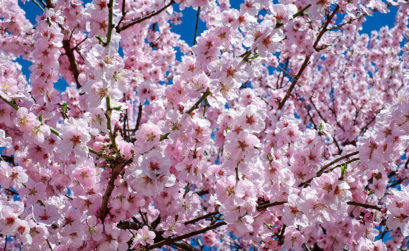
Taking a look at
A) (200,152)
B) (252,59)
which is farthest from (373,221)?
(252,59)

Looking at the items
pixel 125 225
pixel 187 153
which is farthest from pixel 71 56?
pixel 187 153

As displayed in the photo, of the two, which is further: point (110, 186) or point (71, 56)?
point (71, 56)

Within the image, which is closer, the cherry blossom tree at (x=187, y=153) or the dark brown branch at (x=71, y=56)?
the cherry blossom tree at (x=187, y=153)

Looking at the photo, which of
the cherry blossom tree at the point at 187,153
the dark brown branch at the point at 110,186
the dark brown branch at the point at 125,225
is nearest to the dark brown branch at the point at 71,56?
the cherry blossom tree at the point at 187,153

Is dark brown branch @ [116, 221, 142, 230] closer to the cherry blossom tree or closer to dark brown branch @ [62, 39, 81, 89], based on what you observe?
the cherry blossom tree

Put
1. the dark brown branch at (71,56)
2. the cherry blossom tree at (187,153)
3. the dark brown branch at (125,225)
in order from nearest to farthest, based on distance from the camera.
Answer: the cherry blossom tree at (187,153) → the dark brown branch at (125,225) → the dark brown branch at (71,56)

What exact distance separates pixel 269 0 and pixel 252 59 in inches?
21.4

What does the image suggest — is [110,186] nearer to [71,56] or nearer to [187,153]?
[187,153]

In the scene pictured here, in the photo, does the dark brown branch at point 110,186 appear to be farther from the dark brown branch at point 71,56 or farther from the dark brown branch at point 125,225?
the dark brown branch at point 71,56

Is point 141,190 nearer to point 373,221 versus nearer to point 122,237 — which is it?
point 122,237

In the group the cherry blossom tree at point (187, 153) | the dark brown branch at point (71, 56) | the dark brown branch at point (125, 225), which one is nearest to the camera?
the cherry blossom tree at point (187, 153)

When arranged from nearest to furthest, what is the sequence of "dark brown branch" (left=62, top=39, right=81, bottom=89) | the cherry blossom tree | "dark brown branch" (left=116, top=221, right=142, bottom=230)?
the cherry blossom tree
"dark brown branch" (left=116, top=221, right=142, bottom=230)
"dark brown branch" (left=62, top=39, right=81, bottom=89)

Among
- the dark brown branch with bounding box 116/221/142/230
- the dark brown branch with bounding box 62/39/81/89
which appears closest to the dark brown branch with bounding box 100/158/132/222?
the dark brown branch with bounding box 116/221/142/230

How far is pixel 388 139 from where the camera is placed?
8.86ft
